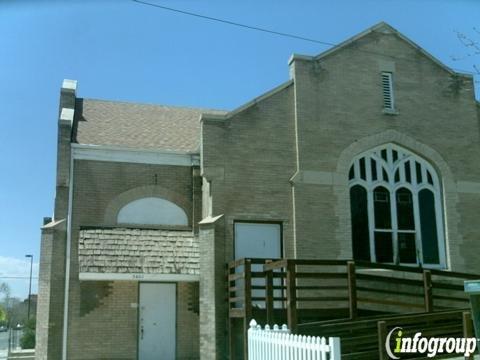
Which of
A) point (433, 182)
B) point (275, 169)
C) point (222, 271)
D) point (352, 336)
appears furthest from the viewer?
point (433, 182)

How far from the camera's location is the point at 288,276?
14242 millimetres

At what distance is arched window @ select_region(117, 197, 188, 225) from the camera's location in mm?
18891

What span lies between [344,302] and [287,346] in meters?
6.95

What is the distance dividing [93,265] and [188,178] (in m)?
4.32

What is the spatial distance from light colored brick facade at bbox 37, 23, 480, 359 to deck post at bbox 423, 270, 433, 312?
2529 millimetres

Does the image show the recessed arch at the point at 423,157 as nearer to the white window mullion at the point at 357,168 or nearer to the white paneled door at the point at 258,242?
the white window mullion at the point at 357,168

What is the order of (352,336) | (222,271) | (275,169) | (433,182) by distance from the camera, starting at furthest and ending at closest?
(433,182) < (275,169) < (222,271) < (352,336)

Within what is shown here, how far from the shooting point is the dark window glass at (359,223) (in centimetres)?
1802

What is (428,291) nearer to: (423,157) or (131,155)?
(423,157)

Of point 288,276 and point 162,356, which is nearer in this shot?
point 288,276

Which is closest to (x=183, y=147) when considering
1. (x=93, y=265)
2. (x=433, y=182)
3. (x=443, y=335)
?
(x=93, y=265)

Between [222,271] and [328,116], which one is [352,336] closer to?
[222,271]

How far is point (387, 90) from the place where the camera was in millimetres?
19344

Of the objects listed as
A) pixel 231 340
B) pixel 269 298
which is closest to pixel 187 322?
pixel 231 340
